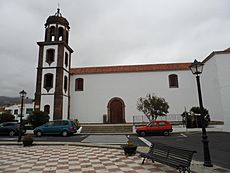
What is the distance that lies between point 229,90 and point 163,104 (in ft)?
21.3

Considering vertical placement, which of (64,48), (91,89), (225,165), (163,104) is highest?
(64,48)

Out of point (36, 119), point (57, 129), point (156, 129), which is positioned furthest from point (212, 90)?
point (36, 119)

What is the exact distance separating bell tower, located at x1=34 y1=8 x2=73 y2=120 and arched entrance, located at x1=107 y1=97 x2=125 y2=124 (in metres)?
5.56

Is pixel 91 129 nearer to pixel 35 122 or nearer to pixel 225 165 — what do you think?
pixel 35 122

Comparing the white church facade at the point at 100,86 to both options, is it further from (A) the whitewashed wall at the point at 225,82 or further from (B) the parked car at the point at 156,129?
(B) the parked car at the point at 156,129

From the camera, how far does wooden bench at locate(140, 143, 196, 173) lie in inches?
181

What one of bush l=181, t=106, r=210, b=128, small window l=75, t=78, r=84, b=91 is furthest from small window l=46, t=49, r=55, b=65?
bush l=181, t=106, r=210, b=128

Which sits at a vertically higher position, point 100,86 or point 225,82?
point 100,86

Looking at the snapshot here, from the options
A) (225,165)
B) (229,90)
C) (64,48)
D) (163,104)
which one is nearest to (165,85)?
(163,104)

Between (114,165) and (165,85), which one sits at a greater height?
(165,85)

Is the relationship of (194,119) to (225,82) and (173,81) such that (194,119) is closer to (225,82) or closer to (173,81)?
(225,82)

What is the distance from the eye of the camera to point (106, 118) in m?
22.9

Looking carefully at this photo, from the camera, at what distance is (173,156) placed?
5195 millimetres

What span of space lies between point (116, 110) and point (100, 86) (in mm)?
3925
